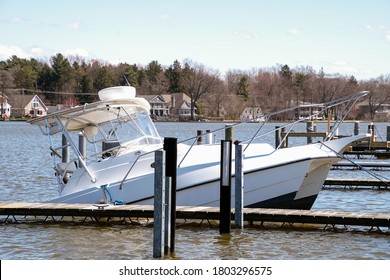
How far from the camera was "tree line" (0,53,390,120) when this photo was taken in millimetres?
134375

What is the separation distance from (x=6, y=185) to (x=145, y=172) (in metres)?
11.2

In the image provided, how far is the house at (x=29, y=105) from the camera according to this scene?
144125mm

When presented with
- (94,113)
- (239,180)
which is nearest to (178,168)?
(239,180)

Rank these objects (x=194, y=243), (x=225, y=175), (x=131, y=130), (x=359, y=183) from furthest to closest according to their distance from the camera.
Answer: (x=359, y=183) → (x=131, y=130) → (x=194, y=243) → (x=225, y=175)

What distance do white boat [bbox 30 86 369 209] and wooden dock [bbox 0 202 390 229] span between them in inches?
27.7

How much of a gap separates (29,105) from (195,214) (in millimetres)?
134903

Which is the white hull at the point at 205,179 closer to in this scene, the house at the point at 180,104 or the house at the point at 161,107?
the house at the point at 161,107

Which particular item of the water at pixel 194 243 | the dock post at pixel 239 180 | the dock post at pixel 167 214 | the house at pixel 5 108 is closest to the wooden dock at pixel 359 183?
the water at pixel 194 243

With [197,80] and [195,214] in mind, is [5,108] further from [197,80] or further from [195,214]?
[195,214]

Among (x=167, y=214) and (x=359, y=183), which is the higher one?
(x=167, y=214)

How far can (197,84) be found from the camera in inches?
6107

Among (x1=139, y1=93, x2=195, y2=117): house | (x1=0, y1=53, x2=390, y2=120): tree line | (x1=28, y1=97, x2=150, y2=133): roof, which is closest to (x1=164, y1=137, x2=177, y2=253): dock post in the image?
(x1=28, y1=97, x2=150, y2=133): roof
